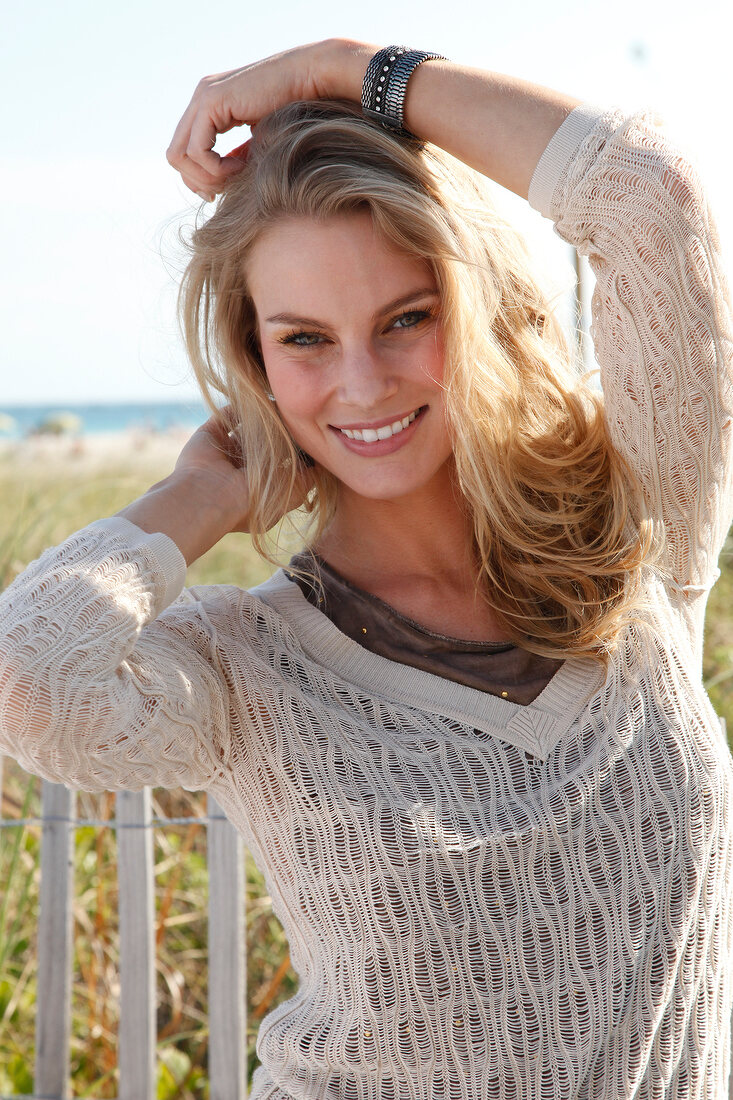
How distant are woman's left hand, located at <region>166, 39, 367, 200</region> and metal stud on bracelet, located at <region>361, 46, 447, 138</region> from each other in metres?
0.02

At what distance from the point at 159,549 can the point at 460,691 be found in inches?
19.6

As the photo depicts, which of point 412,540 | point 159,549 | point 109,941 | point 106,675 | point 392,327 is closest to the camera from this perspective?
point 106,675

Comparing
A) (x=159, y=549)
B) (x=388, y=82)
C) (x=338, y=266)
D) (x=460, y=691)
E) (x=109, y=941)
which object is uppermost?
(x=388, y=82)

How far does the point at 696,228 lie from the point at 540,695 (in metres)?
0.71

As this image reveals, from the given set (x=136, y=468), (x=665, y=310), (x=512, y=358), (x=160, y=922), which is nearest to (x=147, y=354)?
(x=512, y=358)

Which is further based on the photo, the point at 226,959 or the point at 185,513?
the point at 226,959

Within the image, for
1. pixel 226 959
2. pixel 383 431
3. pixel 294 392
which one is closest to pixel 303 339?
pixel 294 392

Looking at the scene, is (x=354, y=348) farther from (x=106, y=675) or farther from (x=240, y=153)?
(x=106, y=675)

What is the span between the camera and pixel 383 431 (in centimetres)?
146

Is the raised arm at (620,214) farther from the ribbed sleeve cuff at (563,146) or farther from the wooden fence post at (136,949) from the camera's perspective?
the wooden fence post at (136,949)

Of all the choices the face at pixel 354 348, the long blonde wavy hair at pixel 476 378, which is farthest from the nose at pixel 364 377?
the long blonde wavy hair at pixel 476 378

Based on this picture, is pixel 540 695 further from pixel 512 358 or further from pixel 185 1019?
pixel 185 1019

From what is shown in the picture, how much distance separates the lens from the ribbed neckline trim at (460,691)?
1.42 m

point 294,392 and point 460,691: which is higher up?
point 294,392
